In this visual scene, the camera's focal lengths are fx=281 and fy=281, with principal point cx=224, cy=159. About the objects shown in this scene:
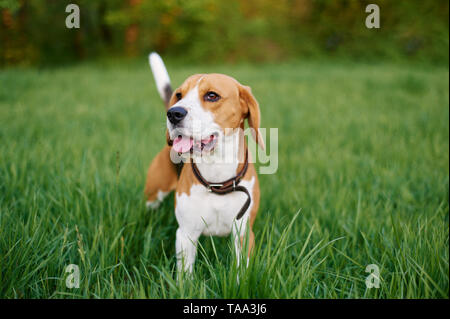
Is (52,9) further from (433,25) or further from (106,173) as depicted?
(433,25)

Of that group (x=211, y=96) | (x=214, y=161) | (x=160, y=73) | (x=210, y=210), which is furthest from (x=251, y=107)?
(x=160, y=73)

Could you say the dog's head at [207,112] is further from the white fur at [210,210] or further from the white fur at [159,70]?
the white fur at [159,70]

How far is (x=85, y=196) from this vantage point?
2389 millimetres

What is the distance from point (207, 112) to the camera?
5.82ft

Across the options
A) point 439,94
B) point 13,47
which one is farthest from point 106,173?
point 13,47

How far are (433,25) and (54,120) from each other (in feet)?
56.9

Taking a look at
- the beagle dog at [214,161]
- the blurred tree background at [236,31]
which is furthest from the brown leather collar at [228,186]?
the blurred tree background at [236,31]

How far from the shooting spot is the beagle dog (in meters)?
1.77

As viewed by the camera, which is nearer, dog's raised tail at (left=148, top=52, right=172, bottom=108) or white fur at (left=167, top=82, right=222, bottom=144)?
white fur at (left=167, top=82, right=222, bottom=144)

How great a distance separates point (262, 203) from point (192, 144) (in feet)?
4.66

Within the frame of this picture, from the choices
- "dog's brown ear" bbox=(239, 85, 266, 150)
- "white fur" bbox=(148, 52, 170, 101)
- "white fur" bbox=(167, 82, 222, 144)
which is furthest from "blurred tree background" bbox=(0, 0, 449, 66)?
"white fur" bbox=(167, 82, 222, 144)

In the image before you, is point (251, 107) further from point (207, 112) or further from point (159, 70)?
point (159, 70)

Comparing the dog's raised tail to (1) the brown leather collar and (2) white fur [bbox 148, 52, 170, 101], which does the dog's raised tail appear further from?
(1) the brown leather collar

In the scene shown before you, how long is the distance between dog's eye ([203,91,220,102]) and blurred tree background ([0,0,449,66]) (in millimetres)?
14701
